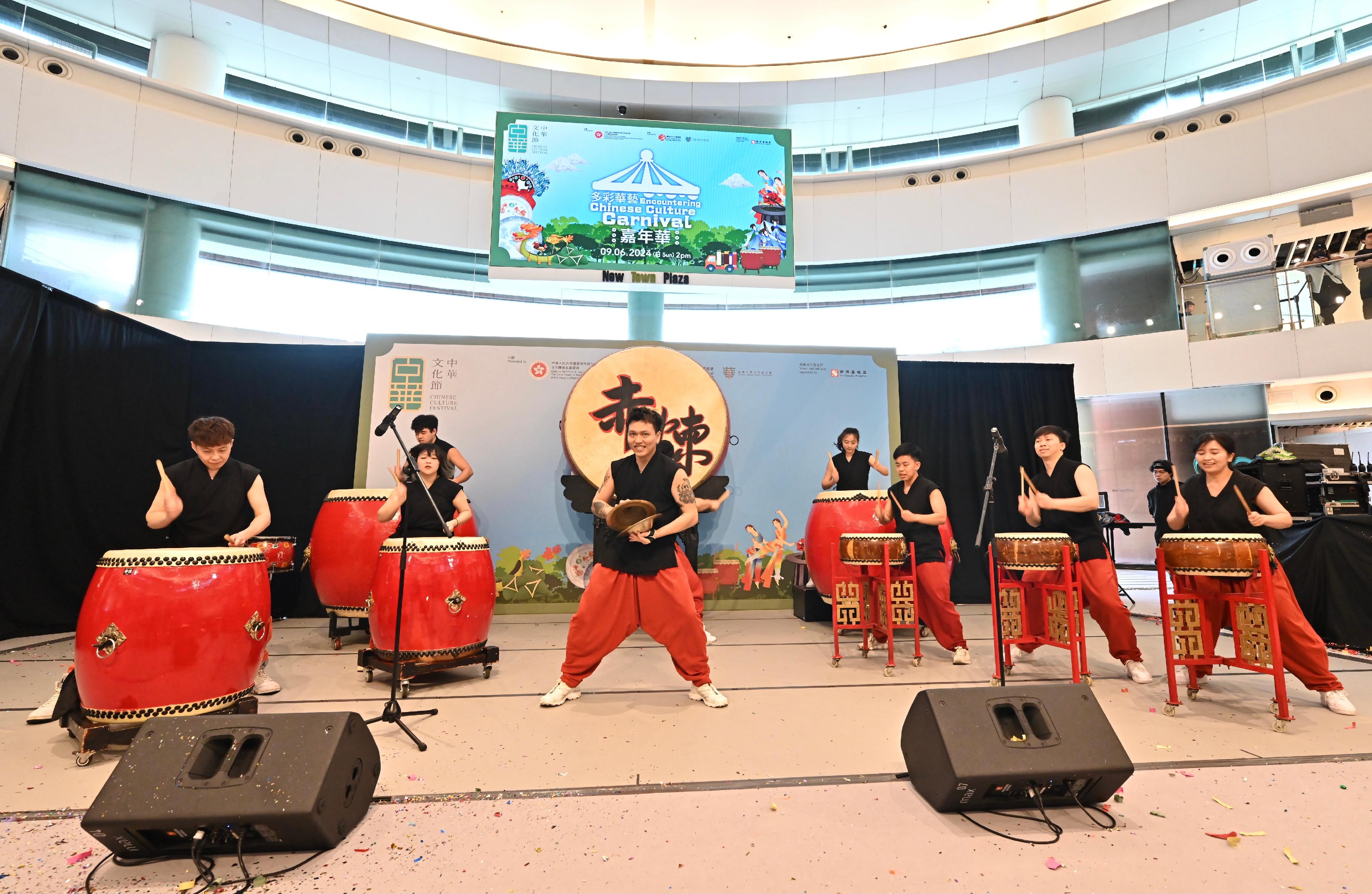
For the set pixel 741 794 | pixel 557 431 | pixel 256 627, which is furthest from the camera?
pixel 557 431

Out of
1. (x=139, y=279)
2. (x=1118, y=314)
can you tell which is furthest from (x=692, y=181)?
(x=139, y=279)

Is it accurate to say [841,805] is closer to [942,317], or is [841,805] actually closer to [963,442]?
[963,442]

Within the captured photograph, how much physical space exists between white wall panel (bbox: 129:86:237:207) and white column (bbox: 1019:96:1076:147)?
9343 millimetres

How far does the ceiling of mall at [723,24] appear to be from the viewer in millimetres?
7102

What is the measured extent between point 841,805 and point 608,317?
25.3 feet

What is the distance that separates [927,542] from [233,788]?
324 centimetres

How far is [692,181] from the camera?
21.4 ft

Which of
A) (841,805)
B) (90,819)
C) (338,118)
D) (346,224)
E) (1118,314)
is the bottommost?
(841,805)

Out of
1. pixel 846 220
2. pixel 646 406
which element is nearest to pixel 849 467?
pixel 646 406

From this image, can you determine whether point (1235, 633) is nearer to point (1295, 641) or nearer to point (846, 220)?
point (1295, 641)

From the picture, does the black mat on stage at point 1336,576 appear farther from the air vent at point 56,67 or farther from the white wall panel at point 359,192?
the air vent at point 56,67

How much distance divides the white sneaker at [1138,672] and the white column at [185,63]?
9573mm

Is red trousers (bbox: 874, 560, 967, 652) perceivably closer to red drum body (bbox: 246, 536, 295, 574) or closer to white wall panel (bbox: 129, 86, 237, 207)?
red drum body (bbox: 246, 536, 295, 574)

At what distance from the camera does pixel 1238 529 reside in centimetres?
277
